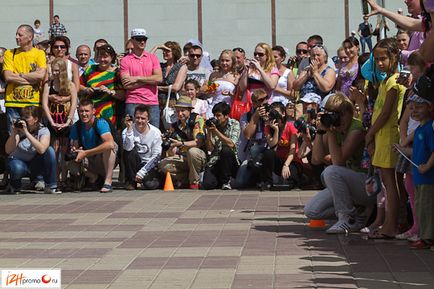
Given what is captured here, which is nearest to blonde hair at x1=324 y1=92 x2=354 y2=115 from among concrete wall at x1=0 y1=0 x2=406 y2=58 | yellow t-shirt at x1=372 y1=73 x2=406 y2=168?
yellow t-shirt at x1=372 y1=73 x2=406 y2=168

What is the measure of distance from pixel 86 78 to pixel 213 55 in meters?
10.8

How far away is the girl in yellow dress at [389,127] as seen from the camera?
1047 centimetres

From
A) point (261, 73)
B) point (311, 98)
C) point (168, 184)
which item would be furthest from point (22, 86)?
point (311, 98)

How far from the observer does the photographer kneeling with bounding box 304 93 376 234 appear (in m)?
11.1

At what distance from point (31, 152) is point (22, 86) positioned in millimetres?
1051

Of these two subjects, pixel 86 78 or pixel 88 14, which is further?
pixel 88 14

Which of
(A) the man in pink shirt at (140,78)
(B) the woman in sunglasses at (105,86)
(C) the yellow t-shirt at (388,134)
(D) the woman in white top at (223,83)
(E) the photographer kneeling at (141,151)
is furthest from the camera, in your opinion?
(D) the woman in white top at (223,83)

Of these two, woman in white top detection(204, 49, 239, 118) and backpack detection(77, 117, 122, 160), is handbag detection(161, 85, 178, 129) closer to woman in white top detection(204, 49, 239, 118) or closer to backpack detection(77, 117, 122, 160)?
woman in white top detection(204, 49, 239, 118)

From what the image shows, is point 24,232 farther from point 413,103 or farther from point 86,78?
point 86,78

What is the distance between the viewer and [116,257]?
380 inches

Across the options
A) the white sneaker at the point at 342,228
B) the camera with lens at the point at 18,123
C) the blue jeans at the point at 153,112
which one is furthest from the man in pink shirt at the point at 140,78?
the white sneaker at the point at 342,228

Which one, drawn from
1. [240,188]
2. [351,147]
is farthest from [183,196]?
[351,147]

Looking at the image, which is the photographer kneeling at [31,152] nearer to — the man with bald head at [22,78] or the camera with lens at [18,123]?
the camera with lens at [18,123]

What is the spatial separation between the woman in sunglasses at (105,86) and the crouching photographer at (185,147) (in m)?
1.00
